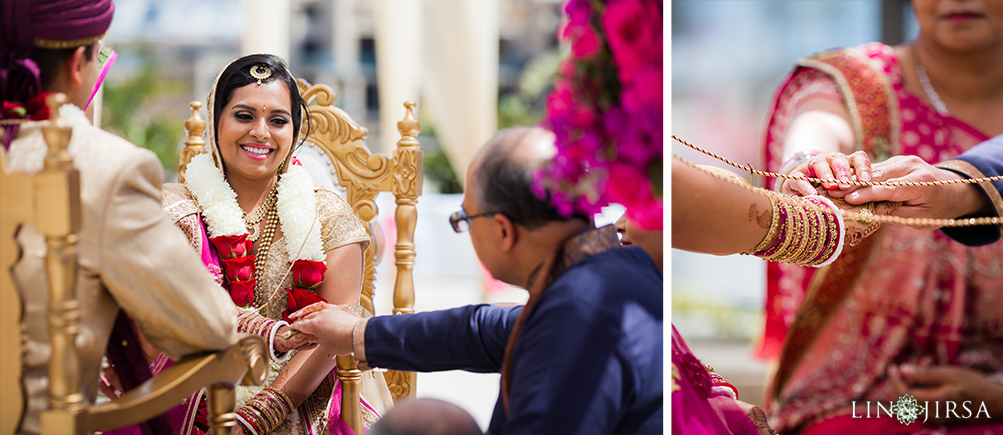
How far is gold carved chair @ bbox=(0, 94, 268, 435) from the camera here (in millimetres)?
790

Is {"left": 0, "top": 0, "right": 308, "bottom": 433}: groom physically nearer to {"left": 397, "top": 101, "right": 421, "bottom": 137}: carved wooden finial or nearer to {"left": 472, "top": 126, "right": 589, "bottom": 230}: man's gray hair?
{"left": 472, "top": 126, "right": 589, "bottom": 230}: man's gray hair

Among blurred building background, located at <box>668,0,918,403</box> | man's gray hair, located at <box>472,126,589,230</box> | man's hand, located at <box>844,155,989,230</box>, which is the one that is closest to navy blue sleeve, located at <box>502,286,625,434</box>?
man's gray hair, located at <box>472,126,589,230</box>

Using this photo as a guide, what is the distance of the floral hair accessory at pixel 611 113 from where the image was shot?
3.24 ft

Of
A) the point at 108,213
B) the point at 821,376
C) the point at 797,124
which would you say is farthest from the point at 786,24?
→ the point at 108,213

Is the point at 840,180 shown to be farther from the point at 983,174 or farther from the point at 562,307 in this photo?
the point at 562,307

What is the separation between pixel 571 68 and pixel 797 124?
1.03 metres

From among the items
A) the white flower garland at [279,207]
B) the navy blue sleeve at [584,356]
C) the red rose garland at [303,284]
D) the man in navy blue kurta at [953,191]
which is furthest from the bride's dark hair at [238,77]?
the man in navy blue kurta at [953,191]

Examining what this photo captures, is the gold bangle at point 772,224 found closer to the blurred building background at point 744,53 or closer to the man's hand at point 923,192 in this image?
the man's hand at point 923,192

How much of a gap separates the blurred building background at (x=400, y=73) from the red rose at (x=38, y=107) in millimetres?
684

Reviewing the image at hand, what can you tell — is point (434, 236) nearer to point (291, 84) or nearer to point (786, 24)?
point (786, 24)

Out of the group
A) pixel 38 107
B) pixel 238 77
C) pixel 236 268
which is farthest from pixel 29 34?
pixel 236 268

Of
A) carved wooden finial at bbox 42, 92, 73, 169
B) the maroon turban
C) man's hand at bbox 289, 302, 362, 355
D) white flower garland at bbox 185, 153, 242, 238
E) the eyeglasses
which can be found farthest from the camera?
white flower garland at bbox 185, 153, 242, 238

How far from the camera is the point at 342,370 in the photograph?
1422mm

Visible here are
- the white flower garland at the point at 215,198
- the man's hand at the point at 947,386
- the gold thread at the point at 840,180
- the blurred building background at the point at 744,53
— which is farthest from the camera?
the blurred building background at the point at 744,53
